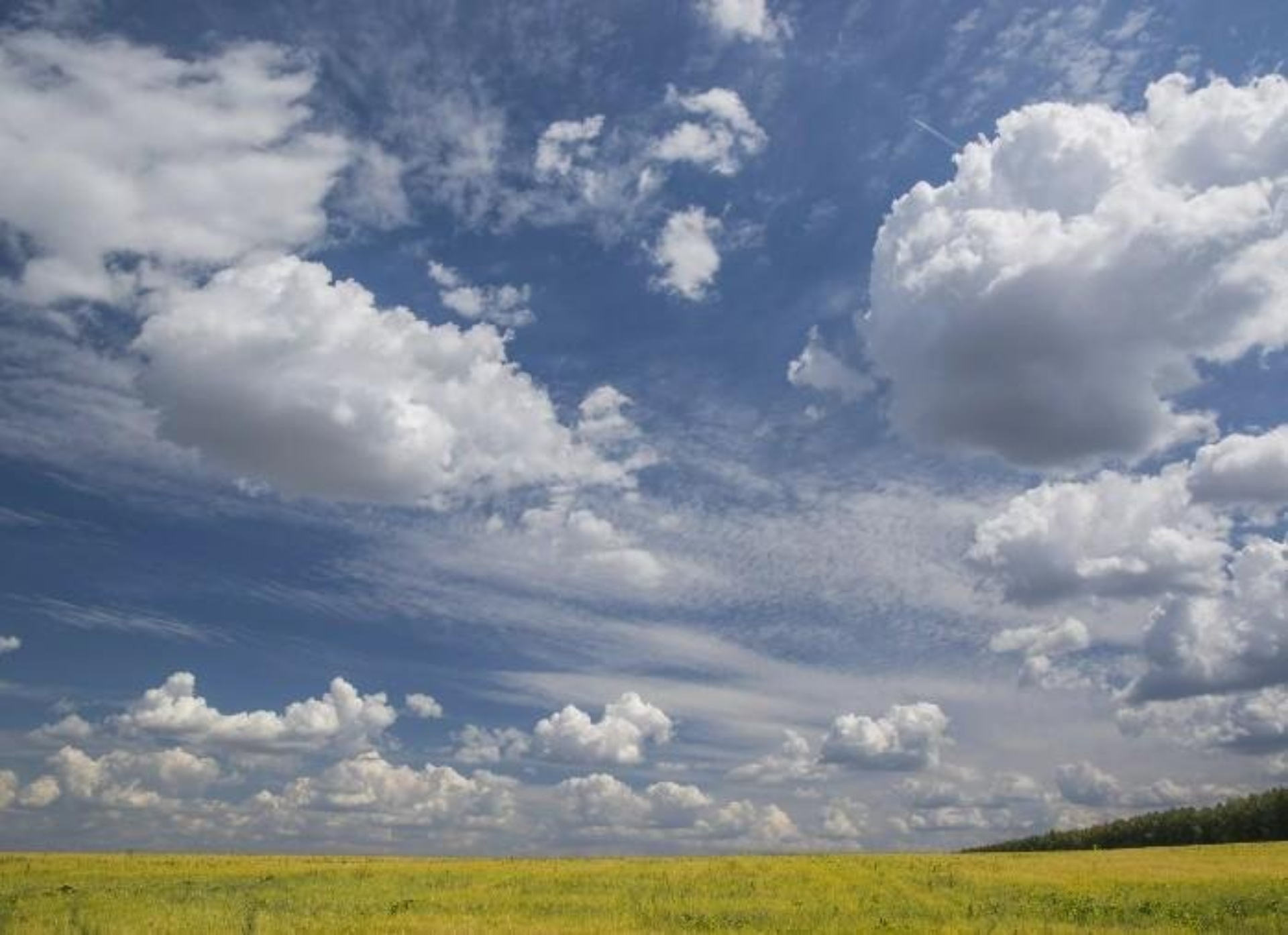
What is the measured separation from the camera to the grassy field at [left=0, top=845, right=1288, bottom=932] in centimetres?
3447

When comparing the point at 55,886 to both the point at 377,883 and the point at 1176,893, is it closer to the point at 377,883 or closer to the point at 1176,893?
the point at 377,883

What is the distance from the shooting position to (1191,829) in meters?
122

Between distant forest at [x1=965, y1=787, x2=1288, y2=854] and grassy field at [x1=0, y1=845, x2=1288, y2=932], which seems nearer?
grassy field at [x1=0, y1=845, x2=1288, y2=932]

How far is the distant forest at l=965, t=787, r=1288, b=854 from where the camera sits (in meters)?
114

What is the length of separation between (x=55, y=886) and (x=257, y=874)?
11.3 m

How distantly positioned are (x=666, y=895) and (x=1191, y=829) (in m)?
103

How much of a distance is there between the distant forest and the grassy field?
56086mm

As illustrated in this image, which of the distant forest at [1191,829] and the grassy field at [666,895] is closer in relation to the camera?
the grassy field at [666,895]

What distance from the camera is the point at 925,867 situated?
57.7 m

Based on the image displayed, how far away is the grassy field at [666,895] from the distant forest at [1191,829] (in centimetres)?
5609

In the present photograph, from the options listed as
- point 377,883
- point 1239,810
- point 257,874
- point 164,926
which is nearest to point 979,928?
point 164,926

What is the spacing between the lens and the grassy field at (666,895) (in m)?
34.5

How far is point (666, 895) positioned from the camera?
44.7 m

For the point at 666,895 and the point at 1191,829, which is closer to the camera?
the point at 666,895
